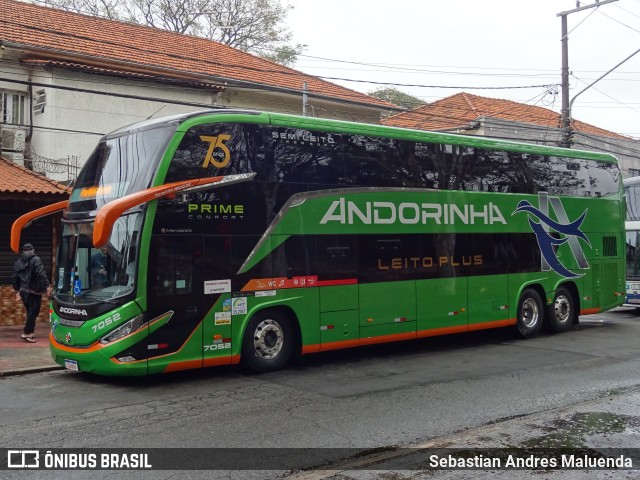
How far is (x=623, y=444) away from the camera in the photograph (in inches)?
266

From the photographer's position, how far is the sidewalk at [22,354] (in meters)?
11.1

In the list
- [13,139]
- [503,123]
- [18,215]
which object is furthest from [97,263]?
[503,123]

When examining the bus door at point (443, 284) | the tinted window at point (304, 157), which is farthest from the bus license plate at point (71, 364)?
the bus door at point (443, 284)

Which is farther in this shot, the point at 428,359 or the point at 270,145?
the point at 428,359

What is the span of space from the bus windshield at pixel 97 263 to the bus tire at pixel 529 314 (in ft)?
28.6

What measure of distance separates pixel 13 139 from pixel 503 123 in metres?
21.7

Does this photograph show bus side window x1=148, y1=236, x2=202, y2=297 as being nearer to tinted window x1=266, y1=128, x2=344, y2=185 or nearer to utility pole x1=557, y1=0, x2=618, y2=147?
tinted window x1=266, y1=128, x2=344, y2=185

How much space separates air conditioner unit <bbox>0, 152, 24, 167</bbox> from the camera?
717 inches

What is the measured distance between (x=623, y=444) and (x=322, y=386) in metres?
4.18

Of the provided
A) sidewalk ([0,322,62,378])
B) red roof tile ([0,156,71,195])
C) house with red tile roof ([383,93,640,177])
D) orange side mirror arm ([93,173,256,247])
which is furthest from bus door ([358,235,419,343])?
house with red tile roof ([383,93,640,177])

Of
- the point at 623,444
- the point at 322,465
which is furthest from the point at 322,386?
the point at 623,444

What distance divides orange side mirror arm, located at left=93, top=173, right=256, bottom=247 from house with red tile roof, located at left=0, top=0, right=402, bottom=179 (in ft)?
22.2

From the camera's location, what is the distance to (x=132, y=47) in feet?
63.8

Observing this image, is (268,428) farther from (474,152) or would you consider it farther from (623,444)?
(474,152)
